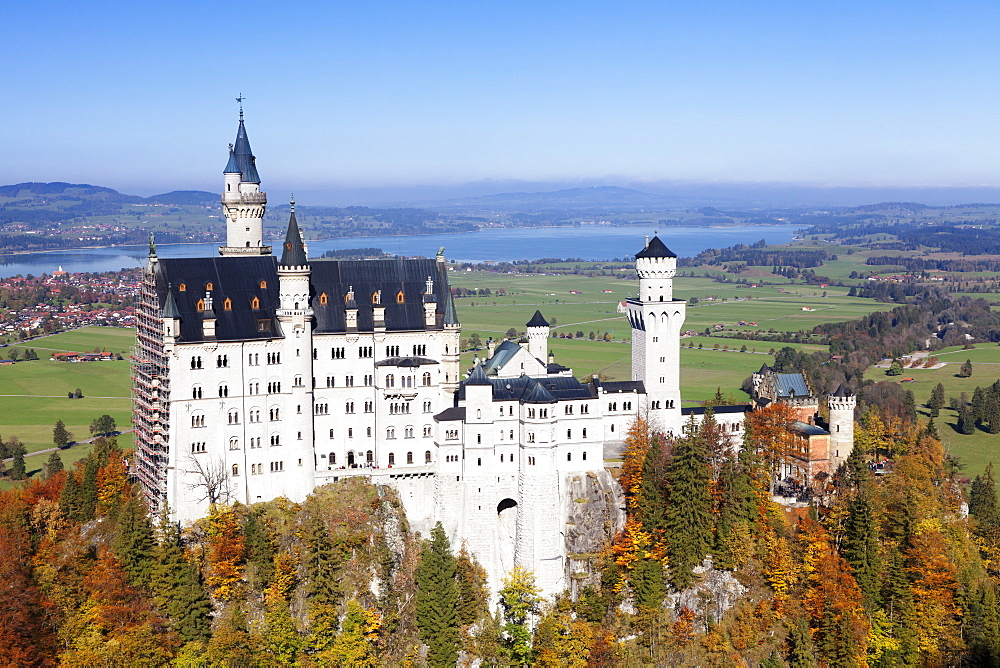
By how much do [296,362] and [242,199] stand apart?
1757 centimetres

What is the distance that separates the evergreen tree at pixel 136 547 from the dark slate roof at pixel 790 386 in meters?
48.2

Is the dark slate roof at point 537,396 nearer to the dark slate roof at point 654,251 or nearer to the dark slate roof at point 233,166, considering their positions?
the dark slate roof at point 654,251

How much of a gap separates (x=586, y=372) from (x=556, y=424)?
7782 cm

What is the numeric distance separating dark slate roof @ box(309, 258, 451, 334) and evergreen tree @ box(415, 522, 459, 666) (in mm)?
17079

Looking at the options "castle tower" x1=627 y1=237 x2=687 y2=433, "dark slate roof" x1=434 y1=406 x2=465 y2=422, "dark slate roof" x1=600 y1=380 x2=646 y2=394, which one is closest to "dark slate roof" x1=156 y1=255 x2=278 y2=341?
"dark slate roof" x1=434 y1=406 x2=465 y2=422

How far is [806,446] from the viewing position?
8262cm

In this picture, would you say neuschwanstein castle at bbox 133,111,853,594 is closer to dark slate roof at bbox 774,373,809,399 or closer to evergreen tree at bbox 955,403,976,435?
dark slate roof at bbox 774,373,809,399

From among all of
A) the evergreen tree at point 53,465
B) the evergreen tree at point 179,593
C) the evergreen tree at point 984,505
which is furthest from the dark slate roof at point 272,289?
the evergreen tree at point 984,505

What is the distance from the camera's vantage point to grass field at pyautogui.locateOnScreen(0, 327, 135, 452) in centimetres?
12700

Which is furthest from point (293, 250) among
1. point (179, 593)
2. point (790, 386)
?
point (790, 386)

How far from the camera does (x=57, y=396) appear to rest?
146 m

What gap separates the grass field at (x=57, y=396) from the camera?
127000 mm

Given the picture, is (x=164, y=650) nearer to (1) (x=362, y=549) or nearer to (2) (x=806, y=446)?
(1) (x=362, y=549)

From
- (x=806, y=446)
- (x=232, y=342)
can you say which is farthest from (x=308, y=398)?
(x=806, y=446)
